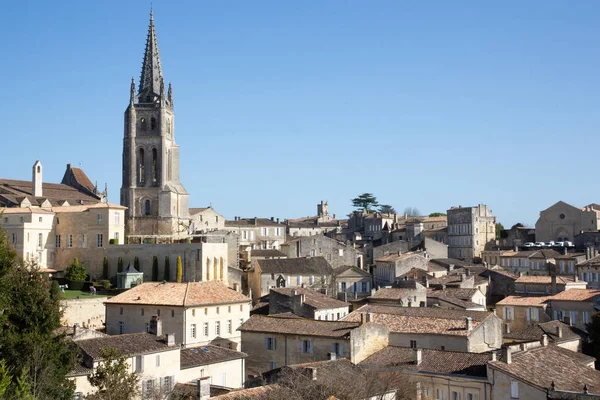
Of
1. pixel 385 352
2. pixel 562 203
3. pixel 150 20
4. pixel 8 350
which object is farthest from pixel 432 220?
pixel 8 350

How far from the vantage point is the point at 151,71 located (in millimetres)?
84250

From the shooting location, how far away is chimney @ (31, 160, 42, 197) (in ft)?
243

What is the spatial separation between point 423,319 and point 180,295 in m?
14.7

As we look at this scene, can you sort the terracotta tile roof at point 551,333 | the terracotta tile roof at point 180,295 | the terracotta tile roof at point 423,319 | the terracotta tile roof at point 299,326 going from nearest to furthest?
the terracotta tile roof at point 299,326 → the terracotta tile roof at point 423,319 → the terracotta tile roof at point 551,333 → the terracotta tile roof at point 180,295

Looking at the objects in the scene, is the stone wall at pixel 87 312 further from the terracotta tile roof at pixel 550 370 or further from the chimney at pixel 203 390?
the terracotta tile roof at pixel 550 370

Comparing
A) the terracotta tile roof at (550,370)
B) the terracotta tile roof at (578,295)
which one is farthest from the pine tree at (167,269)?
the terracotta tile roof at (550,370)

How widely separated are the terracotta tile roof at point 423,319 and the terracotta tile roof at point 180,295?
8.36 metres

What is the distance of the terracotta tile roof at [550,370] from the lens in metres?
33.6

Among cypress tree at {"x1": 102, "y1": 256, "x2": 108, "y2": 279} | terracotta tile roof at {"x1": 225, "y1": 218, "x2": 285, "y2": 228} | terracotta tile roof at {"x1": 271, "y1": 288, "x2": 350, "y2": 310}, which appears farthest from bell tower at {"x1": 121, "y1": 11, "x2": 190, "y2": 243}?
terracotta tile roof at {"x1": 271, "y1": 288, "x2": 350, "y2": 310}

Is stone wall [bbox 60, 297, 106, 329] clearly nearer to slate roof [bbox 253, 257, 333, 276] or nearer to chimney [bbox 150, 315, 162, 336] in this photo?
chimney [bbox 150, 315, 162, 336]

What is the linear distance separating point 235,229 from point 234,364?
61.0m

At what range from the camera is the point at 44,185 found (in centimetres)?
7731

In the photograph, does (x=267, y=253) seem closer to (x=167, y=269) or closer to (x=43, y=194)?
(x=167, y=269)

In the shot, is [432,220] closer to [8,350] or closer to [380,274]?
[380,274]
